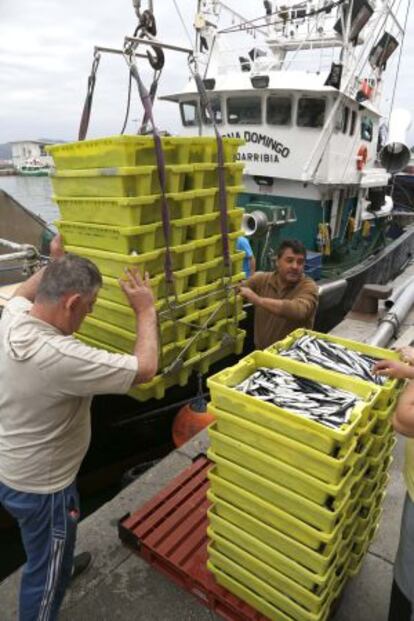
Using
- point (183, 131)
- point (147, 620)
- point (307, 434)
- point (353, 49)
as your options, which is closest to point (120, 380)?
point (307, 434)

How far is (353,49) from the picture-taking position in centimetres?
752

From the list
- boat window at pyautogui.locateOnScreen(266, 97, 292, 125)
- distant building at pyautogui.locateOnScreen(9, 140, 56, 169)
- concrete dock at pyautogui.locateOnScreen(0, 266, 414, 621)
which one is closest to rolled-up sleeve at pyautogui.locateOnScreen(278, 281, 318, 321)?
concrete dock at pyautogui.locateOnScreen(0, 266, 414, 621)

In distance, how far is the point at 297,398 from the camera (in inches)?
70.6

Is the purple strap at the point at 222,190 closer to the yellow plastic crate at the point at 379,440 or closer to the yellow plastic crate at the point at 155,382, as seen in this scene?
the yellow plastic crate at the point at 155,382

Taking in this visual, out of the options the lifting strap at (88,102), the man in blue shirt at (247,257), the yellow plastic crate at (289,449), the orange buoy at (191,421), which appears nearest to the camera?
the yellow plastic crate at (289,449)

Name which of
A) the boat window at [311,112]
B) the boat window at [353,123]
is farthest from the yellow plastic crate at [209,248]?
the boat window at [353,123]

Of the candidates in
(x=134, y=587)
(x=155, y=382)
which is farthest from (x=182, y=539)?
(x=155, y=382)

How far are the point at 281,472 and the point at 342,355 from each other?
73 cm

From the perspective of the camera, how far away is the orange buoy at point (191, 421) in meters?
3.61

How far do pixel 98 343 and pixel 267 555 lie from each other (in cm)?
187

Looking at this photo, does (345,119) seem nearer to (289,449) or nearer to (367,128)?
(367,128)

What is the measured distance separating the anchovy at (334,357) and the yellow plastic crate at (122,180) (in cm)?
121

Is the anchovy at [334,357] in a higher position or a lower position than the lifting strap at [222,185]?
lower

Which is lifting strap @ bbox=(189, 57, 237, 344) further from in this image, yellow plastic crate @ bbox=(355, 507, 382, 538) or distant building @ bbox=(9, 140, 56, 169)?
distant building @ bbox=(9, 140, 56, 169)
